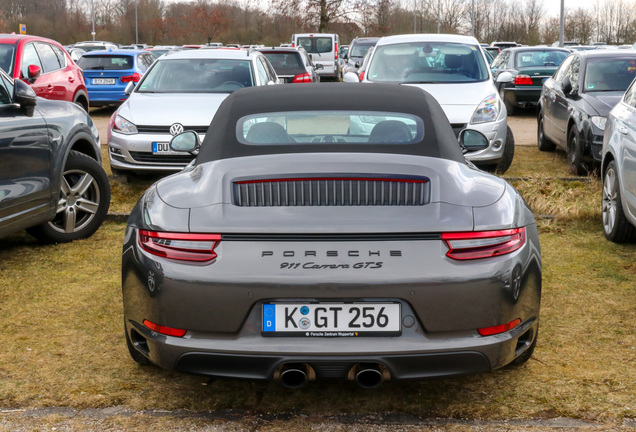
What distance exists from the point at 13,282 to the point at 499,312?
3.70 meters

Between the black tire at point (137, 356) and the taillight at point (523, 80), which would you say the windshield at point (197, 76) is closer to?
the black tire at point (137, 356)

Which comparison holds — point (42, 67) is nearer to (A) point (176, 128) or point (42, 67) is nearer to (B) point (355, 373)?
(A) point (176, 128)

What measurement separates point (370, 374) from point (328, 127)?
5.47ft

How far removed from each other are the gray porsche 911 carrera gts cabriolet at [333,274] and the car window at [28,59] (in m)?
9.87

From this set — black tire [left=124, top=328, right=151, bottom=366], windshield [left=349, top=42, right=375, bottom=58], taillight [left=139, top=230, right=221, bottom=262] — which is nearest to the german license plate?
black tire [left=124, top=328, right=151, bottom=366]

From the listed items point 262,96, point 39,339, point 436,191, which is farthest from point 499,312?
point 39,339

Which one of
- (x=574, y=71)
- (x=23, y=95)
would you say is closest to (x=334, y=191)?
(x=23, y=95)

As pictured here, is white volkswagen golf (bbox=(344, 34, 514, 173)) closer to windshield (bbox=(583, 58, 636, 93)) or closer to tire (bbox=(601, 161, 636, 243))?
windshield (bbox=(583, 58, 636, 93))

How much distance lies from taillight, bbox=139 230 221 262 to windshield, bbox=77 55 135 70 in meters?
17.6

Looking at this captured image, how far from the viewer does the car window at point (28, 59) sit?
12267 mm

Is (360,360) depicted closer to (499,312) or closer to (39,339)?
(499,312)

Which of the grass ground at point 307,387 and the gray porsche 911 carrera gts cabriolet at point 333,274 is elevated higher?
the gray porsche 911 carrera gts cabriolet at point 333,274

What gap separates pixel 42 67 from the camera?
12898 mm

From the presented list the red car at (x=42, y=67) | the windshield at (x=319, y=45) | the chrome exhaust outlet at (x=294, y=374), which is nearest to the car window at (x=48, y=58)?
the red car at (x=42, y=67)
